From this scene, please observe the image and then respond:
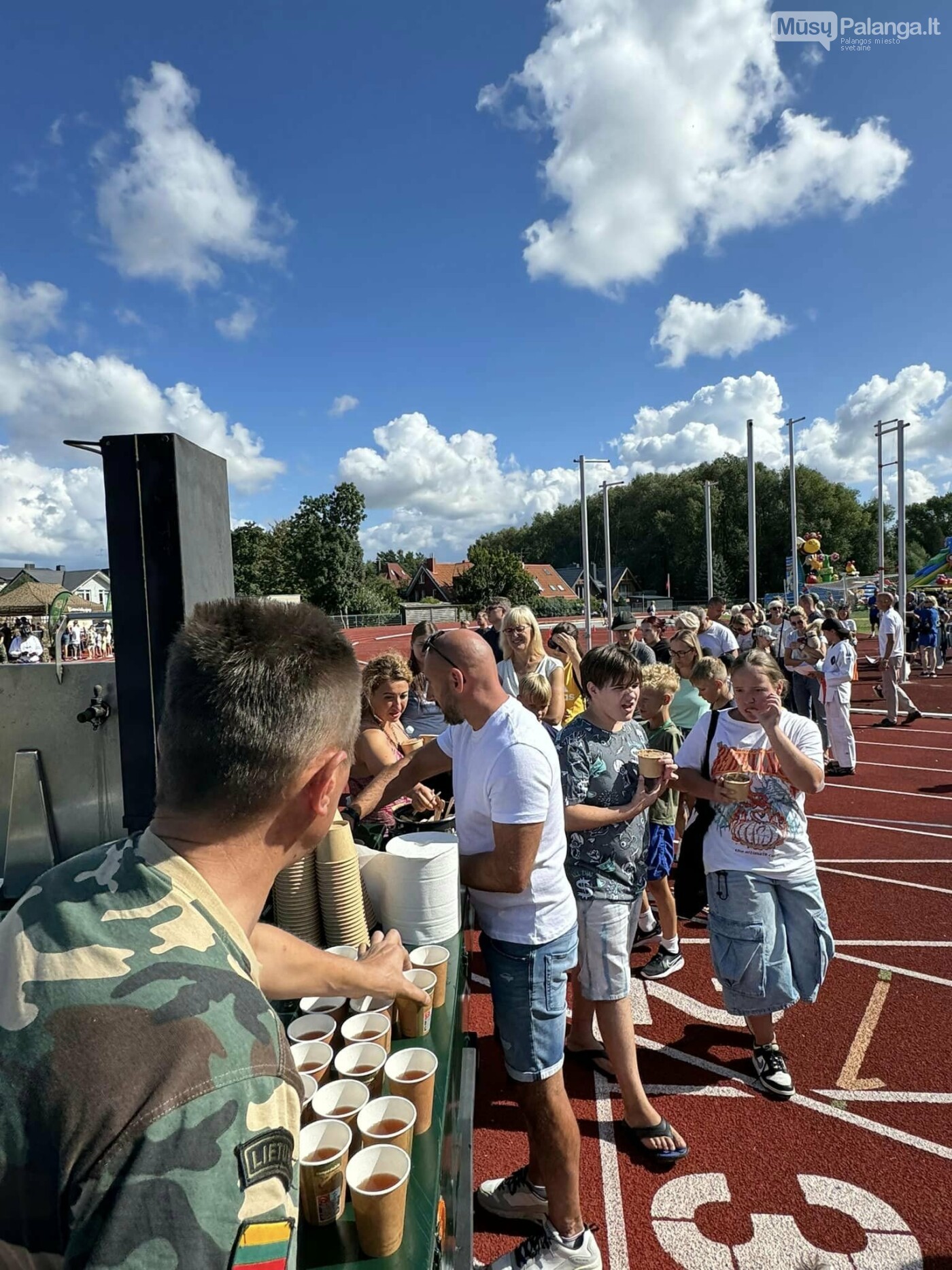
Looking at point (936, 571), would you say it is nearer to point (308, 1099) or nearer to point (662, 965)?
point (662, 965)

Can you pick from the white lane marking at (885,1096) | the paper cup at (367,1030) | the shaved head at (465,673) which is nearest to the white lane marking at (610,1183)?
the white lane marking at (885,1096)

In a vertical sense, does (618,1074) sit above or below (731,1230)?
above

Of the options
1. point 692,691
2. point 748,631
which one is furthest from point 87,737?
point 748,631

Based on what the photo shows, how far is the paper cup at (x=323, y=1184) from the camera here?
4.29 ft

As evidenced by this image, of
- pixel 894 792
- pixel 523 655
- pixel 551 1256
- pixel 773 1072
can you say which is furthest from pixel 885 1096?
pixel 894 792

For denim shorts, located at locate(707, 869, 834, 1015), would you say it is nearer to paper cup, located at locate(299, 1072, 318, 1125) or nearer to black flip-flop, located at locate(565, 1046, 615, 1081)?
black flip-flop, located at locate(565, 1046, 615, 1081)

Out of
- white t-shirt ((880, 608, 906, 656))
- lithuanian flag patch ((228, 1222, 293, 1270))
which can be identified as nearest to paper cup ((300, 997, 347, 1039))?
lithuanian flag patch ((228, 1222, 293, 1270))

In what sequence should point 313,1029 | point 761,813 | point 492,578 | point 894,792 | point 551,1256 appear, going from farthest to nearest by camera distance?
1. point 492,578
2. point 894,792
3. point 761,813
4. point 551,1256
5. point 313,1029

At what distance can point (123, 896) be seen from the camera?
2.96 ft

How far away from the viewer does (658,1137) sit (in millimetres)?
3020

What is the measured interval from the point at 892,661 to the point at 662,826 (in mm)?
10424

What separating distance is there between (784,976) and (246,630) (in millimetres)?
3211

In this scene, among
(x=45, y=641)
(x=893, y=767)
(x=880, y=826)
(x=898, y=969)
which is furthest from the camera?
(x=45, y=641)

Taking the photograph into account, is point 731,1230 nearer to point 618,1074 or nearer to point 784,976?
point 618,1074
